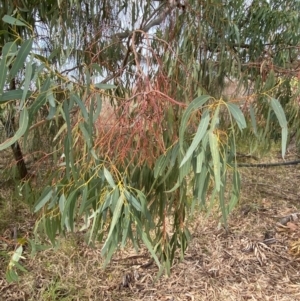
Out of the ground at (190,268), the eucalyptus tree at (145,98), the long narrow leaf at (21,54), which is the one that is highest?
the long narrow leaf at (21,54)

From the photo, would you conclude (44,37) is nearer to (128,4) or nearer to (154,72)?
(128,4)

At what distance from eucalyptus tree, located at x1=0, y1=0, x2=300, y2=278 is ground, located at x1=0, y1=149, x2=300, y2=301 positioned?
222mm

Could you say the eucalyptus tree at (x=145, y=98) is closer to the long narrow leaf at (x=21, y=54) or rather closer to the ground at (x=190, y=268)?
the long narrow leaf at (x=21, y=54)

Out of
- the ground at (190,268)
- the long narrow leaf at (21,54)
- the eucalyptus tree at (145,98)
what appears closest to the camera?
the long narrow leaf at (21,54)

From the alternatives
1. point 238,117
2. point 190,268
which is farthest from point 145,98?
point 190,268

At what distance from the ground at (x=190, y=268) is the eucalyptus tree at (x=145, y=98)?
0.73 ft

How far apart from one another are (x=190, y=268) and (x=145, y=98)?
1250mm

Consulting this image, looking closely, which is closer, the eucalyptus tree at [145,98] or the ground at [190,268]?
the eucalyptus tree at [145,98]

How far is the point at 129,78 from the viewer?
5.14 feet

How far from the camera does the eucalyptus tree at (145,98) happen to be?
2.50 ft

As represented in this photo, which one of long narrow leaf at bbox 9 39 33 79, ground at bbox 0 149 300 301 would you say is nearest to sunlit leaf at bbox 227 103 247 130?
long narrow leaf at bbox 9 39 33 79

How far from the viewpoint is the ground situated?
1.73 m

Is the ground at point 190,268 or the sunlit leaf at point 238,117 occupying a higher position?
the sunlit leaf at point 238,117

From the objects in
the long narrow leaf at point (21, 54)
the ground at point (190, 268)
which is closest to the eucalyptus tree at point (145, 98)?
the long narrow leaf at point (21, 54)
